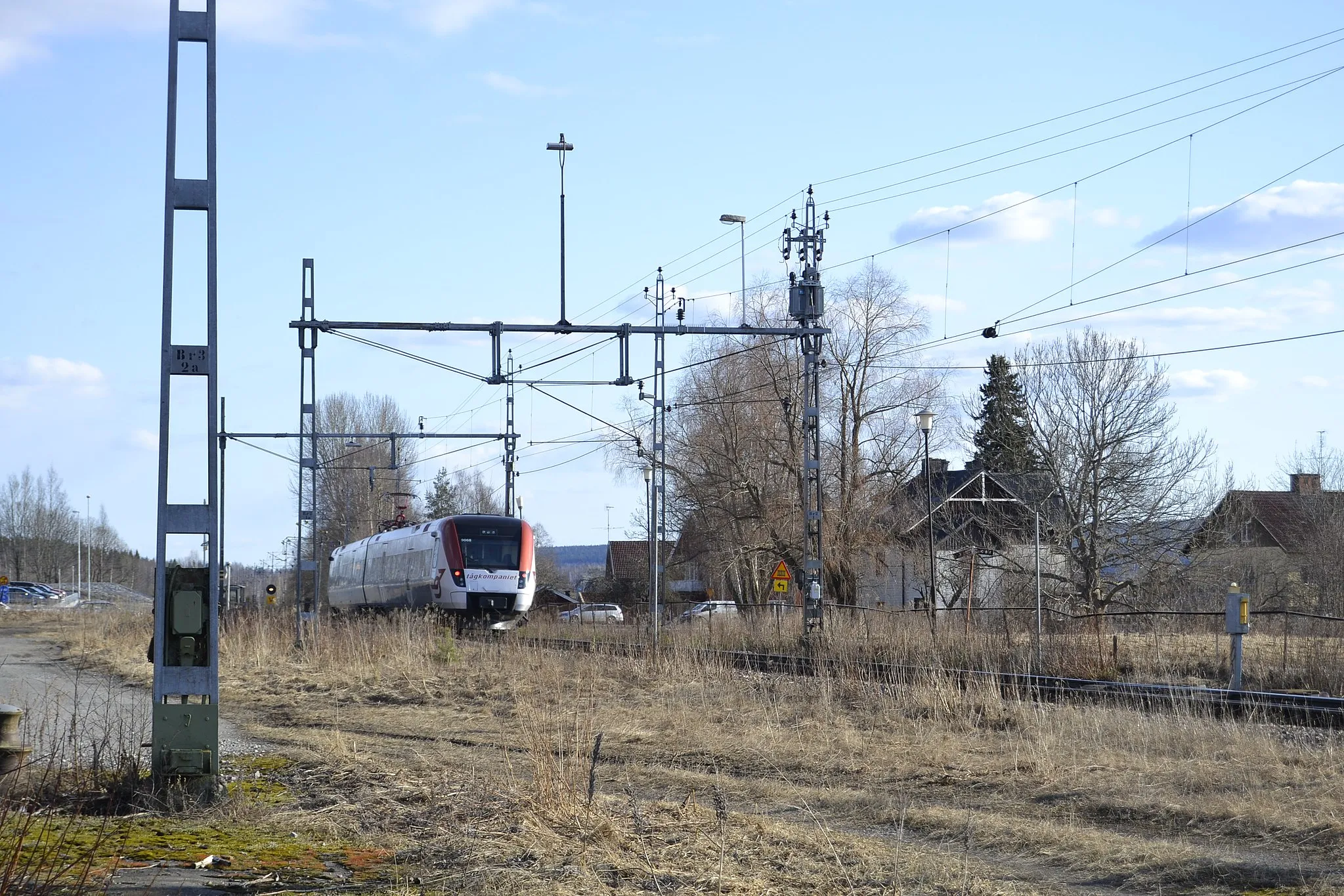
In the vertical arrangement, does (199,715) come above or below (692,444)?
below

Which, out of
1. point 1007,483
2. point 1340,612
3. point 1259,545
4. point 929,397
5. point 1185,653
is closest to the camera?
point 1185,653

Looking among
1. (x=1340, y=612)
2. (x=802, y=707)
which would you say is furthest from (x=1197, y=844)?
(x=1340, y=612)

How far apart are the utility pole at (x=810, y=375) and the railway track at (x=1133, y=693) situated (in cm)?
465

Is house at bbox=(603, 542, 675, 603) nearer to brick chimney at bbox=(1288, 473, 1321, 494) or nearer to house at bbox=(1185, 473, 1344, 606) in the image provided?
house at bbox=(1185, 473, 1344, 606)

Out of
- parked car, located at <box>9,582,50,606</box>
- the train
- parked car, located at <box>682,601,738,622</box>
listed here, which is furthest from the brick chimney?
parked car, located at <box>9,582,50,606</box>

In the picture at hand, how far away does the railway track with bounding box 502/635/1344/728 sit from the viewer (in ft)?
45.6

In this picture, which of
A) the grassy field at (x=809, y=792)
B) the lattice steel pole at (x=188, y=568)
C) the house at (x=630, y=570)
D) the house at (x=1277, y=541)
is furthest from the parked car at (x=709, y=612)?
the lattice steel pole at (x=188, y=568)

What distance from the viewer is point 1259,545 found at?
62.0 m

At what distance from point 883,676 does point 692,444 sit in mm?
32007

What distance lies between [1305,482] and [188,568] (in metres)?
59.1

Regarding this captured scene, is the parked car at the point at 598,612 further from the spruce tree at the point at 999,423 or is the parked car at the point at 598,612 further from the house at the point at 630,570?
the spruce tree at the point at 999,423

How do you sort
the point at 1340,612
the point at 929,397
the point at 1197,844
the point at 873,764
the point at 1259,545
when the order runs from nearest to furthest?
the point at 1197,844, the point at 873,764, the point at 1340,612, the point at 929,397, the point at 1259,545

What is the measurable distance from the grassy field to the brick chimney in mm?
48655

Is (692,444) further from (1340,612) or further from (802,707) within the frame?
(802,707)
